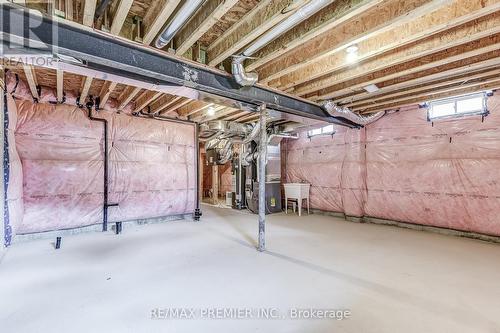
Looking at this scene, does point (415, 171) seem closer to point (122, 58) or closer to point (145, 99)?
point (122, 58)

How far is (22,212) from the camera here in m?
3.82

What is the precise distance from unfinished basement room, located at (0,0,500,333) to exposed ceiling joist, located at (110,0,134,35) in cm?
2

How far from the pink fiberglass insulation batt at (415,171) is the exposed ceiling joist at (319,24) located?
327cm

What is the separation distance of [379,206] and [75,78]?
587 centimetres

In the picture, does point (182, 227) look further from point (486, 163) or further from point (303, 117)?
point (486, 163)

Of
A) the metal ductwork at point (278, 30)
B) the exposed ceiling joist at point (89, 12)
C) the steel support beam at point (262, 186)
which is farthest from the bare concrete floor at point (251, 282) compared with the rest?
the exposed ceiling joist at point (89, 12)

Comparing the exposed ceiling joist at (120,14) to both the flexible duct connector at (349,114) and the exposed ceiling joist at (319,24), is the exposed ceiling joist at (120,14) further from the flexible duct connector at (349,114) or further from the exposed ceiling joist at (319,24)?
the flexible duct connector at (349,114)

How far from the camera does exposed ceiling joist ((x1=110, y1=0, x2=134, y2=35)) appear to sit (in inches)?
68.4

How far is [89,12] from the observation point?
1809mm

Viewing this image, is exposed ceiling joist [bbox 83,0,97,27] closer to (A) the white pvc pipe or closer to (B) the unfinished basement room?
(B) the unfinished basement room

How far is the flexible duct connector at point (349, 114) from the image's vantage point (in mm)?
4109

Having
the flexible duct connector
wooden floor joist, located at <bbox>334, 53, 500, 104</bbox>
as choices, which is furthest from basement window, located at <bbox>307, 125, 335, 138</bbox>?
wooden floor joist, located at <bbox>334, 53, 500, 104</bbox>

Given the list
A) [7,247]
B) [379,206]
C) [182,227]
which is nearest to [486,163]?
[379,206]

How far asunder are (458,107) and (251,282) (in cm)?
445
